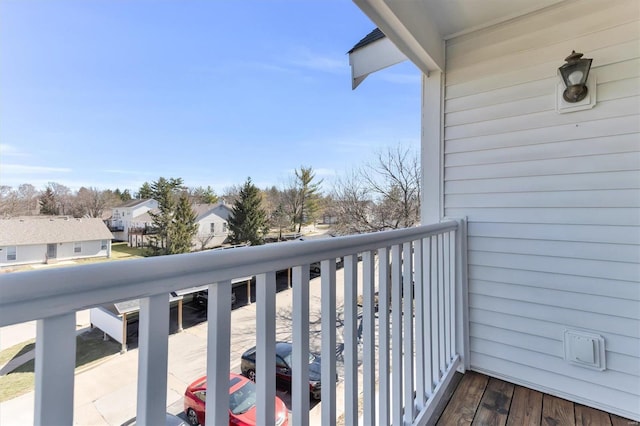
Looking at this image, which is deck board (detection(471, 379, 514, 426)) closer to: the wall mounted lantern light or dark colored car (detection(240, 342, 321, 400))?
dark colored car (detection(240, 342, 321, 400))

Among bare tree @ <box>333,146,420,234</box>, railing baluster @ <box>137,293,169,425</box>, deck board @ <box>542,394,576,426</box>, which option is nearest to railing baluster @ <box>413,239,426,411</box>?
deck board @ <box>542,394,576,426</box>

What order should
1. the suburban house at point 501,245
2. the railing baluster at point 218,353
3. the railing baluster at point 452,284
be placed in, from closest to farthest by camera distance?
the railing baluster at point 218,353, the suburban house at point 501,245, the railing baluster at point 452,284

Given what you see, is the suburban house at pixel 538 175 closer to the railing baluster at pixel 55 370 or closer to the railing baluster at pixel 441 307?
the railing baluster at pixel 441 307

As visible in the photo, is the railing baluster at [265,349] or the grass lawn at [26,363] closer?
the grass lawn at [26,363]

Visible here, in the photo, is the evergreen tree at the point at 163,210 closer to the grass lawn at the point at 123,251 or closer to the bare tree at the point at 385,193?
the grass lawn at the point at 123,251

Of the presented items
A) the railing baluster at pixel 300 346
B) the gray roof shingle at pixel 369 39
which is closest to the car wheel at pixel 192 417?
the railing baluster at pixel 300 346

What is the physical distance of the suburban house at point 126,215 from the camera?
34.3 inches

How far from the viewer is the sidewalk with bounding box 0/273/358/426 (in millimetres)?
433

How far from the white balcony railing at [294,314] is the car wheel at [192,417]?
0.24 feet

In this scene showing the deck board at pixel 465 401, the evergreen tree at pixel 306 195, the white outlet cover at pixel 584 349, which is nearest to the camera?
the deck board at pixel 465 401

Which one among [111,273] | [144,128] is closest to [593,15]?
[144,128]

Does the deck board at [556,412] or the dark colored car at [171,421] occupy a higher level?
the dark colored car at [171,421]

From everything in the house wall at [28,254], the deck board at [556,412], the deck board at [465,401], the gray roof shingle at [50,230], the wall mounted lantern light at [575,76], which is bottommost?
the deck board at [556,412]

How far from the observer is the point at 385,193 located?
738 cm
